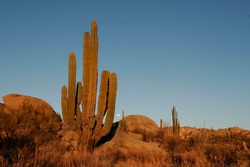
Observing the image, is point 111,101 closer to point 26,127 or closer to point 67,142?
point 67,142

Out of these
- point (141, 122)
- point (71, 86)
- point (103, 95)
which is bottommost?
point (141, 122)

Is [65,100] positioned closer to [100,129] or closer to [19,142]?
[100,129]

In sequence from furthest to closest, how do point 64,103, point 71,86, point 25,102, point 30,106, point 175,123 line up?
point 175,123
point 25,102
point 30,106
point 64,103
point 71,86

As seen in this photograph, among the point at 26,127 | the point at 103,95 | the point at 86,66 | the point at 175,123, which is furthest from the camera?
the point at 175,123

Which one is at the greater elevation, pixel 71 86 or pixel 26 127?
pixel 71 86

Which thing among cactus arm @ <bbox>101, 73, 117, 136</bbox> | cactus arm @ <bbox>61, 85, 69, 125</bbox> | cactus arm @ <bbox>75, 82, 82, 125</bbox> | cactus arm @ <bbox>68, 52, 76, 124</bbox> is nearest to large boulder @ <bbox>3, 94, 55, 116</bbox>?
cactus arm @ <bbox>61, 85, 69, 125</bbox>

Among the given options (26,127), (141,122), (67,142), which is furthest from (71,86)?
(141,122)

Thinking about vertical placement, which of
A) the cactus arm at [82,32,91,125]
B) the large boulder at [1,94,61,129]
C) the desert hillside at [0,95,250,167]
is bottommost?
the desert hillside at [0,95,250,167]

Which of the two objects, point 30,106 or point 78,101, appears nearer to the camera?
Result: point 78,101

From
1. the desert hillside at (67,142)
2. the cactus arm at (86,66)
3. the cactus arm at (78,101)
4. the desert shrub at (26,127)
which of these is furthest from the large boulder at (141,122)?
the desert shrub at (26,127)

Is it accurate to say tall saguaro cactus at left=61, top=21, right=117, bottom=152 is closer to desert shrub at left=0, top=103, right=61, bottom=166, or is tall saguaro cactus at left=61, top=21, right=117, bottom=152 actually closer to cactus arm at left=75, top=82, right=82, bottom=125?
cactus arm at left=75, top=82, right=82, bottom=125

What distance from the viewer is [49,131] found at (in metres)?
17.6

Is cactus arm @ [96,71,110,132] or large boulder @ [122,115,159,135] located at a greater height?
cactus arm @ [96,71,110,132]

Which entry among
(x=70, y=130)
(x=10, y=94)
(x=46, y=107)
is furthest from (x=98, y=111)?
(x=10, y=94)
